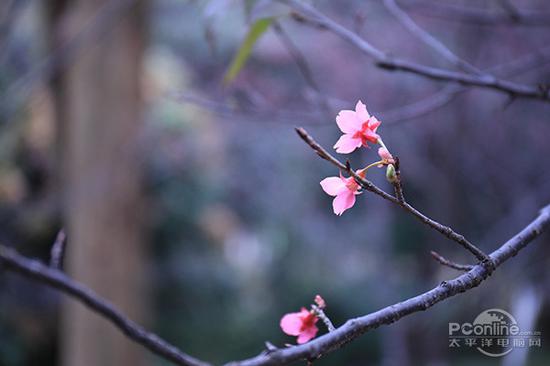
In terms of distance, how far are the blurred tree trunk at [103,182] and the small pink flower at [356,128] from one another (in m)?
2.26

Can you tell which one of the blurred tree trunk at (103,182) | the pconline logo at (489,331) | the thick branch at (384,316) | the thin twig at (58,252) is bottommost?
the thick branch at (384,316)

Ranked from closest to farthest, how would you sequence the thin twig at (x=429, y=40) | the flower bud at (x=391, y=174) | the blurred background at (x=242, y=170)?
1. the flower bud at (x=391, y=174)
2. the thin twig at (x=429, y=40)
3. the blurred background at (x=242, y=170)

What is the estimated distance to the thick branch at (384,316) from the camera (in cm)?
30

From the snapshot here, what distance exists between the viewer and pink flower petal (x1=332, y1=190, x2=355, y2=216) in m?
0.45

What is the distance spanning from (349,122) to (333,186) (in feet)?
0.16

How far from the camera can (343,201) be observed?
1.50 ft

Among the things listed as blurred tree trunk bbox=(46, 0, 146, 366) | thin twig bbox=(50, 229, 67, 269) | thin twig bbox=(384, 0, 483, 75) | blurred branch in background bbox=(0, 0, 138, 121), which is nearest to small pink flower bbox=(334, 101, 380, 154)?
thin twig bbox=(50, 229, 67, 269)

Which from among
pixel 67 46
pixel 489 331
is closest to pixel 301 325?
pixel 489 331

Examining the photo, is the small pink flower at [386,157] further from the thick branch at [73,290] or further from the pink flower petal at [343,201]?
the thick branch at [73,290]

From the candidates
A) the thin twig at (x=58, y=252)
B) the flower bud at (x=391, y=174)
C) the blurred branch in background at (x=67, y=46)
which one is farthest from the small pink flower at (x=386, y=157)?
the blurred branch in background at (x=67, y=46)

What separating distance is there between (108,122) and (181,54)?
2.73 meters

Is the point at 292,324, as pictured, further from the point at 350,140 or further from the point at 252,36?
the point at 252,36

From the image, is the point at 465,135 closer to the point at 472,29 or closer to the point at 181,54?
the point at 472,29

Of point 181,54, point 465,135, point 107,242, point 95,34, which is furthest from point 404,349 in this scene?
point 181,54
